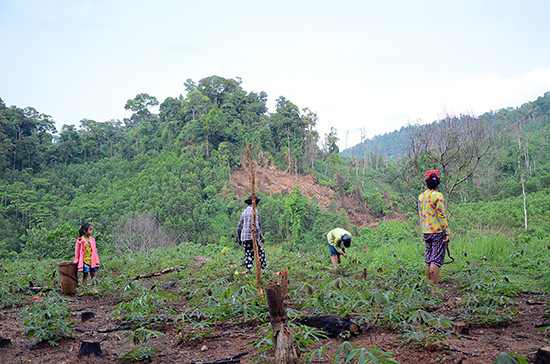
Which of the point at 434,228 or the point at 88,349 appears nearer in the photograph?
the point at 88,349

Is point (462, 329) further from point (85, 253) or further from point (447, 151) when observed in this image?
point (447, 151)

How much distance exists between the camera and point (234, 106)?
39812 mm

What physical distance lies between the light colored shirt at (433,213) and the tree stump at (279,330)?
2918 mm

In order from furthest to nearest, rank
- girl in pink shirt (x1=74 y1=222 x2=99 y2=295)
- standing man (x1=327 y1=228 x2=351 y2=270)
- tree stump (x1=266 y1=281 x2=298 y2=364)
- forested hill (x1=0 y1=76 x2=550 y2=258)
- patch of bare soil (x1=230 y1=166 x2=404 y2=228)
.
Result: patch of bare soil (x1=230 y1=166 x2=404 y2=228)
forested hill (x1=0 y1=76 x2=550 y2=258)
standing man (x1=327 y1=228 x2=351 y2=270)
girl in pink shirt (x1=74 y1=222 x2=99 y2=295)
tree stump (x1=266 y1=281 x2=298 y2=364)

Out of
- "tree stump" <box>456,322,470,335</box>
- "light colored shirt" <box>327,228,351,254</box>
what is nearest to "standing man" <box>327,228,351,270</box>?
"light colored shirt" <box>327,228,351,254</box>

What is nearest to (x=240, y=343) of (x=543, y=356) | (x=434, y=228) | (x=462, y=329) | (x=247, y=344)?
(x=247, y=344)

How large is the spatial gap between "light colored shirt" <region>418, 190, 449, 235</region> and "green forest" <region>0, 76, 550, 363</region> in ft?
1.95

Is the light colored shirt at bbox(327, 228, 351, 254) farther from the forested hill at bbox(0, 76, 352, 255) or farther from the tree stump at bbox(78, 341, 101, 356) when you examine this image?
the forested hill at bbox(0, 76, 352, 255)

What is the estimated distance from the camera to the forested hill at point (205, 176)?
1102 inches

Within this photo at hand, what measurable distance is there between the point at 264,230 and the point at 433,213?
25.4 metres

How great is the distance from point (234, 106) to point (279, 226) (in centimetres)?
1611

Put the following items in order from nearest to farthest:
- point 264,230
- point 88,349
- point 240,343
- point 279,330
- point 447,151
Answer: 1. point 279,330
2. point 88,349
3. point 240,343
4. point 447,151
5. point 264,230

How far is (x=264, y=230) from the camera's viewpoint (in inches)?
1164

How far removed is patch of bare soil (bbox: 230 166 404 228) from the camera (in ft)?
113
